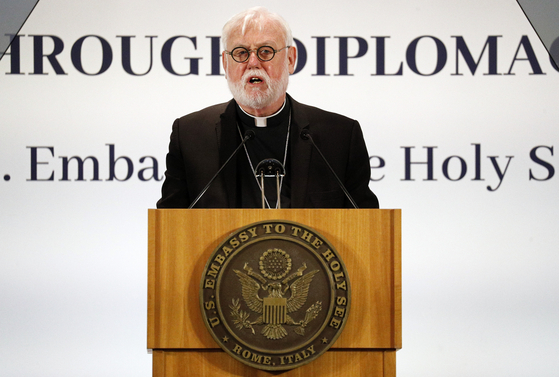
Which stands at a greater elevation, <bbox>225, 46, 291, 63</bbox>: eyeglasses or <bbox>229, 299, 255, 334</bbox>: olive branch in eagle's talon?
<bbox>225, 46, 291, 63</bbox>: eyeglasses

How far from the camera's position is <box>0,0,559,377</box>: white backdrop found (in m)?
3.61

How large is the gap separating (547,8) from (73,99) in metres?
2.74

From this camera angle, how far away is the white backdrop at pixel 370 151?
3607 millimetres

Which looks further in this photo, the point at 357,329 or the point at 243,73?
the point at 243,73

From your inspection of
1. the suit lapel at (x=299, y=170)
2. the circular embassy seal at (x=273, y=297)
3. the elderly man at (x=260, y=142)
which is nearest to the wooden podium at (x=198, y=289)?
the circular embassy seal at (x=273, y=297)

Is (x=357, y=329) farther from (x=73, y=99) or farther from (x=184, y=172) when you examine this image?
(x=73, y=99)

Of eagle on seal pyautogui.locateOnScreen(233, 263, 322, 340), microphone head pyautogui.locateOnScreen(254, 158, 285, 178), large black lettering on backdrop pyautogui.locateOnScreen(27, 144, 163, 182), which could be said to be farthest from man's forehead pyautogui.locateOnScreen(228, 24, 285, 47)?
large black lettering on backdrop pyautogui.locateOnScreen(27, 144, 163, 182)

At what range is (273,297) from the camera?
158 cm

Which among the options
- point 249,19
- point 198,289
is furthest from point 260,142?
point 198,289

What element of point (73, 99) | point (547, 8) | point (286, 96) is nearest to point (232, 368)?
point (286, 96)

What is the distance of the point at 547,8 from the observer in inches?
135

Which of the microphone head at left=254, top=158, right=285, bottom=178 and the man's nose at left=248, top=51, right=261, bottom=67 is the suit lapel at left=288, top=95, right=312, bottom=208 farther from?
the microphone head at left=254, top=158, right=285, bottom=178

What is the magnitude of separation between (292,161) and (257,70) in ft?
1.22

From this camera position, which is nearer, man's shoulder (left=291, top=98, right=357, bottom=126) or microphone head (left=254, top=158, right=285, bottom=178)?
microphone head (left=254, top=158, right=285, bottom=178)
